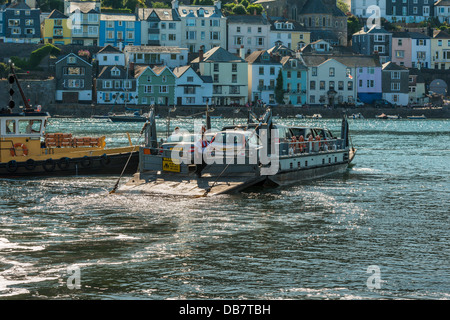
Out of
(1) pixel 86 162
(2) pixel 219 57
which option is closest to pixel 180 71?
(2) pixel 219 57

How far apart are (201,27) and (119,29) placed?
14.2 metres

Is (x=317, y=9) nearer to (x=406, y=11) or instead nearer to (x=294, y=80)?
(x=406, y=11)

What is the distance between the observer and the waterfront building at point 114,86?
406 ft

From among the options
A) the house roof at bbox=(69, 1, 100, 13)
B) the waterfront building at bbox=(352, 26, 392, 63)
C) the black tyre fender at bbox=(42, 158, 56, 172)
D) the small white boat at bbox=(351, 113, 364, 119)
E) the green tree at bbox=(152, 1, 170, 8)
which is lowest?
the small white boat at bbox=(351, 113, 364, 119)

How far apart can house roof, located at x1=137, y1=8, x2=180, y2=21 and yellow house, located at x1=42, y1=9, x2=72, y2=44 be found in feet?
39.6

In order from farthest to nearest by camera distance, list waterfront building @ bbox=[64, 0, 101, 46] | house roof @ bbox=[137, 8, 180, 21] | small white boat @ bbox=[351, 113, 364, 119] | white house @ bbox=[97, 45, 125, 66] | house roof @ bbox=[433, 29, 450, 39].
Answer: house roof @ bbox=[433, 29, 450, 39] < house roof @ bbox=[137, 8, 180, 21] < waterfront building @ bbox=[64, 0, 101, 46] < white house @ bbox=[97, 45, 125, 66] < small white boat @ bbox=[351, 113, 364, 119]

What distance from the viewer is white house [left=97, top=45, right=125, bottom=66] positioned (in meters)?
129

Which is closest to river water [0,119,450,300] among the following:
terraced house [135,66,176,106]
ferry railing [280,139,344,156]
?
ferry railing [280,139,344,156]

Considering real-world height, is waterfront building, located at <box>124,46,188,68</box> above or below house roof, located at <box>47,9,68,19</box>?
below

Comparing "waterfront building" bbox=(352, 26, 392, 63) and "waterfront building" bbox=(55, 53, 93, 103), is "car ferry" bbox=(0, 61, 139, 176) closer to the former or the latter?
"waterfront building" bbox=(55, 53, 93, 103)

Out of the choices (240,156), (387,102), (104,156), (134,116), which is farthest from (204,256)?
(387,102)

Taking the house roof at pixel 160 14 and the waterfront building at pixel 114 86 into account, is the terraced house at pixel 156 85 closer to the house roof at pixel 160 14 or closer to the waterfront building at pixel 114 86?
the waterfront building at pixel 114 86

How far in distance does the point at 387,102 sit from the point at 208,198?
4376 inches

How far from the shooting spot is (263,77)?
5231 inches
